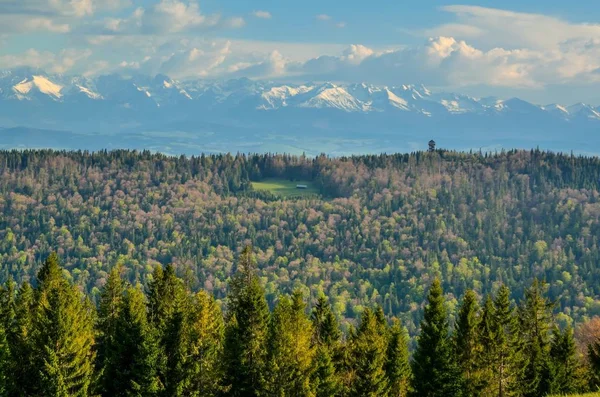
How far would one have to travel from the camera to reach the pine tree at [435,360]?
70938 millimetres

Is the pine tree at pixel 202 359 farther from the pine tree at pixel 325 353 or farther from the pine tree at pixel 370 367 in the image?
the pine tree at pixel 370 367

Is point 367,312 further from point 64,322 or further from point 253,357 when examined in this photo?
point 64,322

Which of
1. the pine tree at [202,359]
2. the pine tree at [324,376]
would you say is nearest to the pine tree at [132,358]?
the pine tree at [202,359]

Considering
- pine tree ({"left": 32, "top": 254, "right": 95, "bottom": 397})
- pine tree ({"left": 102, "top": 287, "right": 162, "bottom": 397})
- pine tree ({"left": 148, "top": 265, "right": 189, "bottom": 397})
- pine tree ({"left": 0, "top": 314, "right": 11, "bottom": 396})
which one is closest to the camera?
pine tree ({"left": 32, "top": 254, "right": 95, "bottom": 397})

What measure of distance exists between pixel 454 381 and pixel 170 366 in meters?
21.8

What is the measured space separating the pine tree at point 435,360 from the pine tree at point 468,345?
1.36 m

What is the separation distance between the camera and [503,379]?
72.1m

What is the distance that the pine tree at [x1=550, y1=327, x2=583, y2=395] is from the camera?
80312mm

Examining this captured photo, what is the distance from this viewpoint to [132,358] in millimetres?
70875

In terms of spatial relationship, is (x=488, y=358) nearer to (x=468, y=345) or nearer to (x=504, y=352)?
(x=504, y=352)

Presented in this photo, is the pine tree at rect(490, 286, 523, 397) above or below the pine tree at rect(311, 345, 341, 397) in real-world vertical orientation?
above

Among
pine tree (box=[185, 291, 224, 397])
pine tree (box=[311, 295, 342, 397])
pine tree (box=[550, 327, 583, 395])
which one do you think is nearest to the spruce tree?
pine tree (box=[185, 291, 224, 397])

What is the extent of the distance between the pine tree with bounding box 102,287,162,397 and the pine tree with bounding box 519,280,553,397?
31317mm

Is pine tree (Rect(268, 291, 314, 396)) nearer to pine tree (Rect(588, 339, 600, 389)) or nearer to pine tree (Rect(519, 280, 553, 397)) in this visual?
pine tree (Rect(519, 280, 553, 397))
